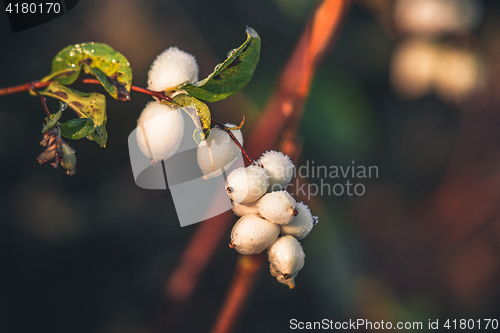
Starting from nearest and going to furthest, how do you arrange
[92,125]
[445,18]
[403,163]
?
[92,125] < [445,18] < [403,163]

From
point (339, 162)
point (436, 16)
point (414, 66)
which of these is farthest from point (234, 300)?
point (436, 16)

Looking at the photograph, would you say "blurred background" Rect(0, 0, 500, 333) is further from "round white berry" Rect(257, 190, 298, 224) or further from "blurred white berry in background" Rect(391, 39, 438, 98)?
"round white berry" Rect(257, 190, 298, 224)

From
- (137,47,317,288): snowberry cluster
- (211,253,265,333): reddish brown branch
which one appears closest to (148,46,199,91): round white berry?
(137,47,317,288): snowberry cluster

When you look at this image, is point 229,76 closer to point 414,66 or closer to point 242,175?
point 242,175

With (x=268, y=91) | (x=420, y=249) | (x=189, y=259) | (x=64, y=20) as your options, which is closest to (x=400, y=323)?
(x=420, y=249)

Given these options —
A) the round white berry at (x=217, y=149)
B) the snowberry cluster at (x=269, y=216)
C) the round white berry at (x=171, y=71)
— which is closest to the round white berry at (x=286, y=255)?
the snowberry cluster at (x=269, y=216)

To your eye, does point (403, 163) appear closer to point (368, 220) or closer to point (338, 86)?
point (368, 220)
